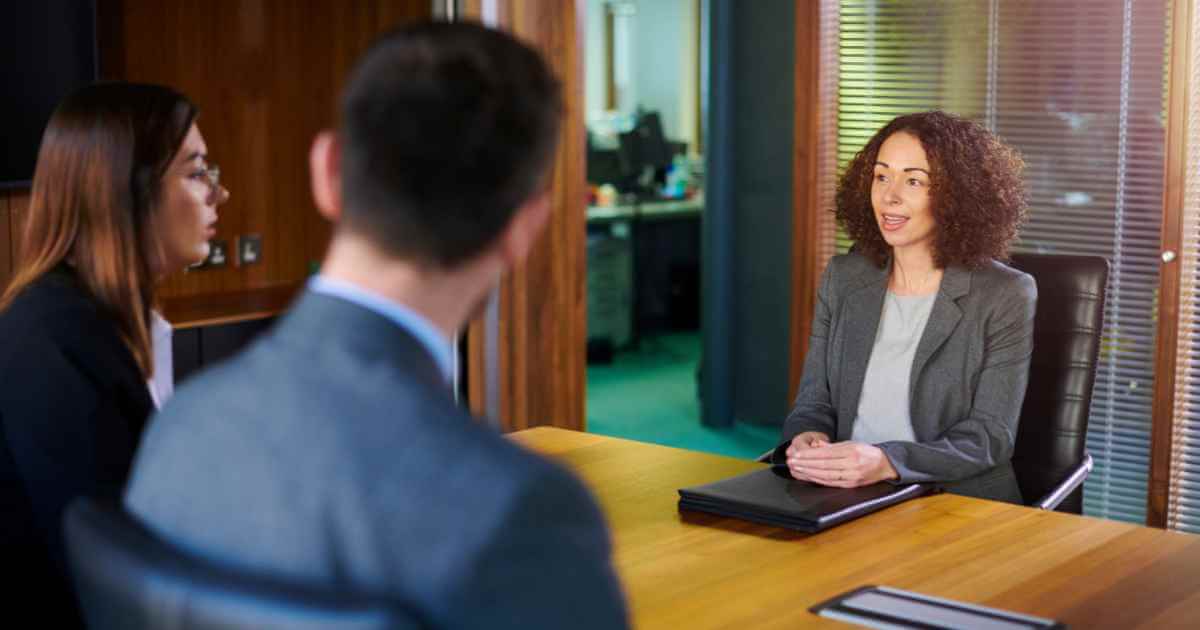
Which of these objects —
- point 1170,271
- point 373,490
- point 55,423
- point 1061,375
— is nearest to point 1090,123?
point 1170,271

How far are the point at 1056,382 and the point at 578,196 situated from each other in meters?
2.33

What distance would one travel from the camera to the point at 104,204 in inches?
77.6

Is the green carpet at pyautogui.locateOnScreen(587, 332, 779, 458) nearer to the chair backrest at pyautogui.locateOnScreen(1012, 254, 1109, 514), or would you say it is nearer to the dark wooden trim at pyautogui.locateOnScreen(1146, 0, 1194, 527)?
the dark wooden trim at pyautogui.locateOnScreen(1146, 0, 1194, 527)

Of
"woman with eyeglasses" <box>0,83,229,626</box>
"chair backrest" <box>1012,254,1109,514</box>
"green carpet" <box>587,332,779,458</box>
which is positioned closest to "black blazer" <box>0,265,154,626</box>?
"woman with eyeglasses" <box>0,83,229,626</box>

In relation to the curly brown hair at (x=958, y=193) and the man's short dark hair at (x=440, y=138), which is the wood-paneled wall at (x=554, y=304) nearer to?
the curly brown hair at (x=958, y=193)

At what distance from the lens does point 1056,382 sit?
121 inches

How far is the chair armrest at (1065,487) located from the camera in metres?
2.83

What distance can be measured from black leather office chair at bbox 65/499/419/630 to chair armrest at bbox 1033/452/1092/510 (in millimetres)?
2045

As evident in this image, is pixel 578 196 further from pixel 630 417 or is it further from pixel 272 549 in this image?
pixel 272 549

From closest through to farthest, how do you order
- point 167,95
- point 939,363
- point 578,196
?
point 167,95 → point 939,363 → point 578,196

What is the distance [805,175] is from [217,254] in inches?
82.3

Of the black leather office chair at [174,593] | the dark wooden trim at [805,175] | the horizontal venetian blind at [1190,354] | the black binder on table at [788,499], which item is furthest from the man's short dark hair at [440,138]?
the dark wooden trim at [805,175]

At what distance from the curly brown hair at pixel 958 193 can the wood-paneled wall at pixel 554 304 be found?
1.95 m

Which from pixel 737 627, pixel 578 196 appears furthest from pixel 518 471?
pixel 578 196
